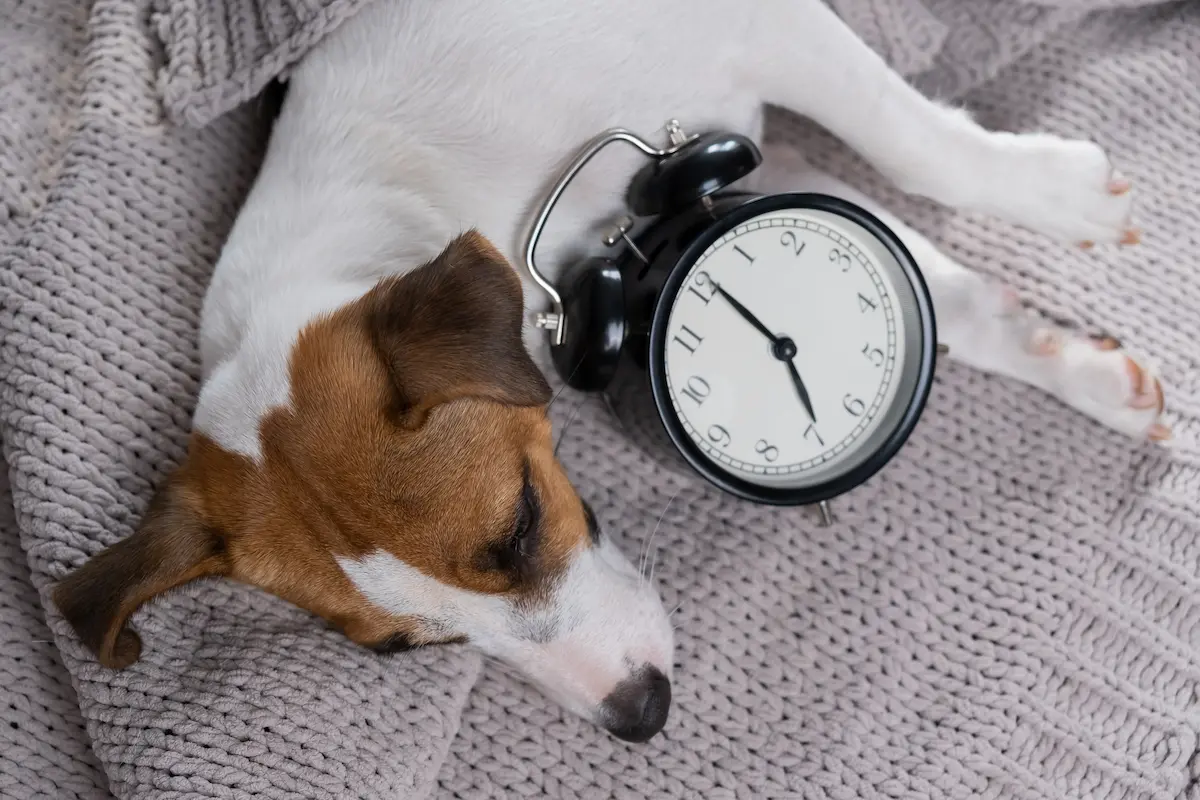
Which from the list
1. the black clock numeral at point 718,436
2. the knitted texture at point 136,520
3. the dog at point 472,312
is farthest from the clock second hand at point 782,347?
the knitted texture at point 136,520

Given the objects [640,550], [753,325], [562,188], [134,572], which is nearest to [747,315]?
[753,325]

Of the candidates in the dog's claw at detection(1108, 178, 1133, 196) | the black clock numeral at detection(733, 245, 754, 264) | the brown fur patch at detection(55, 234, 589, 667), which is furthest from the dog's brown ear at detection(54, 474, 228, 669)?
the dog's claw at detection(1108, 178, 1133, 196)

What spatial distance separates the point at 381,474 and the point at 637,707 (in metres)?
0.42

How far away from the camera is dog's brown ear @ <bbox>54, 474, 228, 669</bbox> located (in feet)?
3.46

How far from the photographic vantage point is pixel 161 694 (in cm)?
118

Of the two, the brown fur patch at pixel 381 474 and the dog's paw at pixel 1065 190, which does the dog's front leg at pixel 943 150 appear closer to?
the dog's paw at pixel 1065 190

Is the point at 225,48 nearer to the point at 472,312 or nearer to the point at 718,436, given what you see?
the point at 472,312

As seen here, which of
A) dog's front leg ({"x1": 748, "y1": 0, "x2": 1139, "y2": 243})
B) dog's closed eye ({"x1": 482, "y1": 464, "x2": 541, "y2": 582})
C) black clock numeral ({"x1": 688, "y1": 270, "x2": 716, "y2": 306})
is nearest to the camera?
dog's closed eye ({"x1": 482, "y1": 464, "x2": 541, "y2": 582})

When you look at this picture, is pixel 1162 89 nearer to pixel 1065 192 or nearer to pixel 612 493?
pixel 1065 192

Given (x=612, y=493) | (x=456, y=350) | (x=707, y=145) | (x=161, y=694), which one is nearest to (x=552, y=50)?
(x=707, y=145)

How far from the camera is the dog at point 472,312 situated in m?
1.04

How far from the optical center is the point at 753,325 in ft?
3.99

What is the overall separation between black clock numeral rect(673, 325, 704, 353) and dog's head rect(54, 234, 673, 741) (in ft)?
0.64

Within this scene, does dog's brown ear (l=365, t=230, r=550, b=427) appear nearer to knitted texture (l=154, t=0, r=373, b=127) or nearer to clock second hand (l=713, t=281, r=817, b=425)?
clock second hand (l=713, t=281, r=817, b=425)
